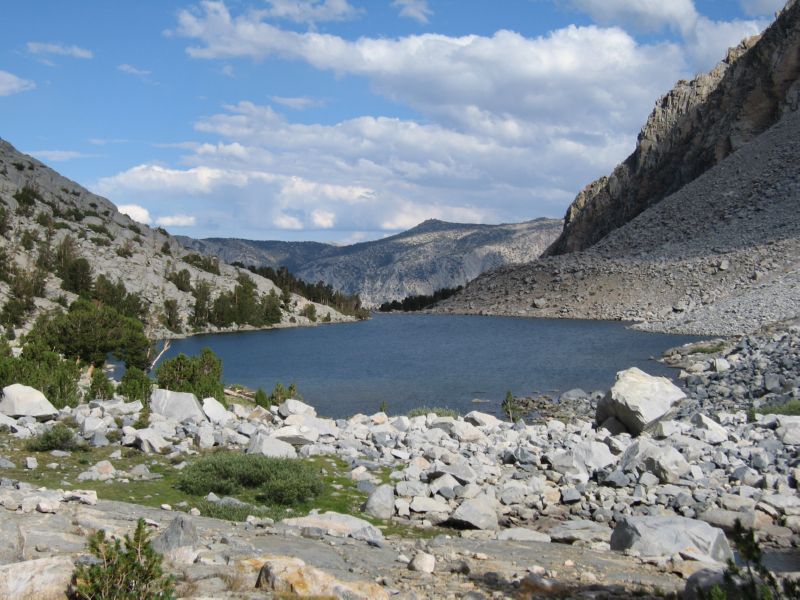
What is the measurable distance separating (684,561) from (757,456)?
7064mm

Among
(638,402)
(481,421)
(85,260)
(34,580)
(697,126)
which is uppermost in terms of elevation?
(697,126)

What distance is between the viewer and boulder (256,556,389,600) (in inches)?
256

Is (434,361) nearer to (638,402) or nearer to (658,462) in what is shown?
(638,402)

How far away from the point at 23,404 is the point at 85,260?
5274 cm

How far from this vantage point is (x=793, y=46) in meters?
107

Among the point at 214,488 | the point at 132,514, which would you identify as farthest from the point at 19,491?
the point at 214,488

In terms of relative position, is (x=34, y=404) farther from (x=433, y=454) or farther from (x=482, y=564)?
(x=482, y=564)

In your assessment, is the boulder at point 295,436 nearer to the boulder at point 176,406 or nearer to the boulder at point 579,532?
the boulder at point 176,406

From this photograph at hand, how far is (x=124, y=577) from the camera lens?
18.6 feet

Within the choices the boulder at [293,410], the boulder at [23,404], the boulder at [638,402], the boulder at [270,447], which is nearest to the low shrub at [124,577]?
the boulder at [270,447]

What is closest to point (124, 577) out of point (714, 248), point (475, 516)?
point (475, 516)

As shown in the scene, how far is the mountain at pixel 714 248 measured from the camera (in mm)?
64688

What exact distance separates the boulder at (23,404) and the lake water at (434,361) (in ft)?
40.9

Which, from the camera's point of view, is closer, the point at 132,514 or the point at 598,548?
the point at 132,514
